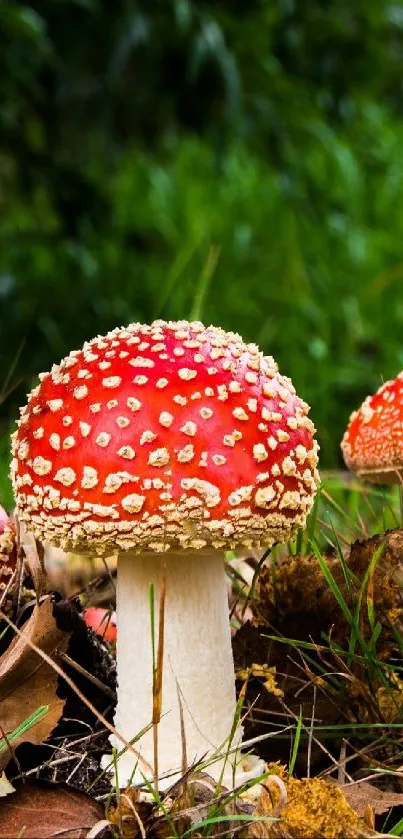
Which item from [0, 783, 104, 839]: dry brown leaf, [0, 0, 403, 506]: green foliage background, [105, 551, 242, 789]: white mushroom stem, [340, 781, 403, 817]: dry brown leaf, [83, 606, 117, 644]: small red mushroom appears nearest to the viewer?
[0, 783, 104, 839]: dry brown leaf

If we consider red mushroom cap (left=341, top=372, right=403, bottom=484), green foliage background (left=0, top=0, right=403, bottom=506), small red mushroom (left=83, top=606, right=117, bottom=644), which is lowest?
small red mushroom (left=83, top=606, right=117, bottom=644)

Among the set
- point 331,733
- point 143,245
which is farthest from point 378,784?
point 143,245

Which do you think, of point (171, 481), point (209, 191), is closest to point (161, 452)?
point (171, 481)

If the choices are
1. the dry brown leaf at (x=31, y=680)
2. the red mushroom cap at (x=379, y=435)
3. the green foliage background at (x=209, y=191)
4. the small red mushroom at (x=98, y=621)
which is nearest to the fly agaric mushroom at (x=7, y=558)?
the dry brown leaf at (x=31, y=680)

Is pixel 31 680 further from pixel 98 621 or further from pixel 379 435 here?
pixel 379 435

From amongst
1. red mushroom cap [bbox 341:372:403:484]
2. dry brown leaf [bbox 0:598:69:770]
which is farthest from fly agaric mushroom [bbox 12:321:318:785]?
red mushroom cap [bbox 341:372:403:484]

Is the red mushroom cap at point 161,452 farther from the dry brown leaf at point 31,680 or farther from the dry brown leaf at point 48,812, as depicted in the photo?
the dry brown leaf at point 48,812

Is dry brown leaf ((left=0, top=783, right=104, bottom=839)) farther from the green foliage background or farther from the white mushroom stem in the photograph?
the green foliage background
